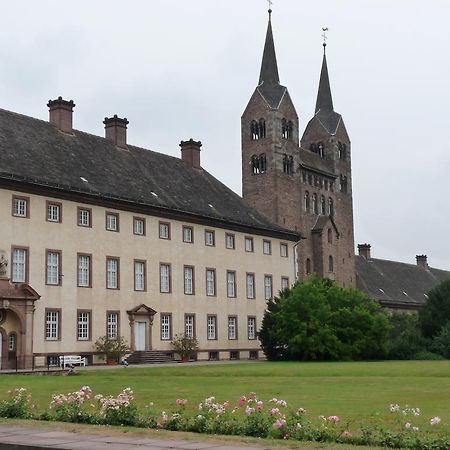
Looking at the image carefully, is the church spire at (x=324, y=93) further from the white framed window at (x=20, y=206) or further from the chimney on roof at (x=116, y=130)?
the white framed window at (x=20, y=206)

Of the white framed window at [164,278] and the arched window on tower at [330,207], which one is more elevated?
the arched window on tower at [330,207]

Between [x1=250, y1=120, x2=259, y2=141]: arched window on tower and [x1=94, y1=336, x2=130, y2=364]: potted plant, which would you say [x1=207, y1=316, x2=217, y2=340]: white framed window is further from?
[x1=250, y1=120, x2=259, y2=141]: arched window on tower

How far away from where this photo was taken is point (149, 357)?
49875mm

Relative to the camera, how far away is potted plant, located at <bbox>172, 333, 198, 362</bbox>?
2071 inches

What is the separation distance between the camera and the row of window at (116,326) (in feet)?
148

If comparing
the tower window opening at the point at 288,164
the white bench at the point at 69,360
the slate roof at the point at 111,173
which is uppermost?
the tower window opening at the point at 288,164

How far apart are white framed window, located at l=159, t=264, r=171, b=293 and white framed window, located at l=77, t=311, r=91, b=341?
21.7ft

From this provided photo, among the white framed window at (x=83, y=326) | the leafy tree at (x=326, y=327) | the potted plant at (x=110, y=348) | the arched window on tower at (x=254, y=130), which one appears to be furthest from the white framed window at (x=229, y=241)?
the arched window on tower at (x=254, y=130)

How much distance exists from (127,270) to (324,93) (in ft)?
165

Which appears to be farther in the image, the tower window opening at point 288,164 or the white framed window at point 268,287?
the tower window opening at point 288,164

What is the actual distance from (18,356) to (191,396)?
24.8 meters

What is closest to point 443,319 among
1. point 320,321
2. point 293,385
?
point 320,321

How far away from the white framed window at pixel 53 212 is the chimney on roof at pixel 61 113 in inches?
351

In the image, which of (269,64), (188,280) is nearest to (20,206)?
(188,280)
